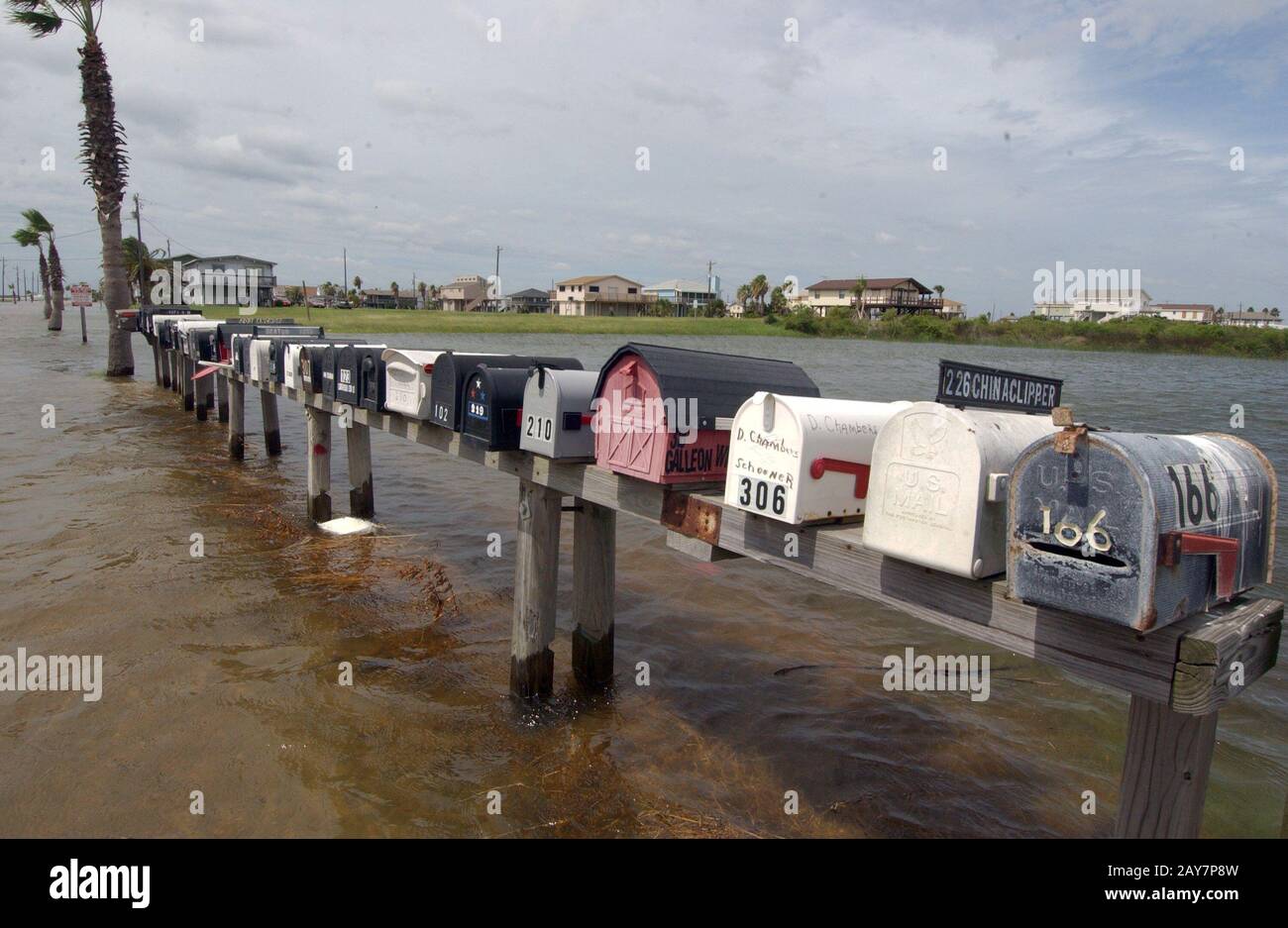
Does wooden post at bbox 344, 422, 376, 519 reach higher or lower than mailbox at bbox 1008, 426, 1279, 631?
lower

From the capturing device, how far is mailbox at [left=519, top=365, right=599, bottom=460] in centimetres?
461

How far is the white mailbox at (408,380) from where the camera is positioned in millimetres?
6172

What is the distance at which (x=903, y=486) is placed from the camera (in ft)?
8.85

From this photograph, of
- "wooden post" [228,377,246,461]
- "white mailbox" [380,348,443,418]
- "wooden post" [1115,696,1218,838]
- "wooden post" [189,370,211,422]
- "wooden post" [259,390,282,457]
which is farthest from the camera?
"wooden post" [189,370,211,422]

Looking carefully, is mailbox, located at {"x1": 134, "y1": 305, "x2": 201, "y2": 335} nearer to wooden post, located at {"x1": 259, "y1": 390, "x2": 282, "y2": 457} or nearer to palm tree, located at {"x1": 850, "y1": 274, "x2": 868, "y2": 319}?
wooden post, located at {"x1": 259, "y1": 390, "x2": 282, "y2": 457}

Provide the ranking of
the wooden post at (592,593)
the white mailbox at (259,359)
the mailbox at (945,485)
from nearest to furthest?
the mailbox at (945,485) < the wooden post at (592,593) < the white mailbox at (259,359)

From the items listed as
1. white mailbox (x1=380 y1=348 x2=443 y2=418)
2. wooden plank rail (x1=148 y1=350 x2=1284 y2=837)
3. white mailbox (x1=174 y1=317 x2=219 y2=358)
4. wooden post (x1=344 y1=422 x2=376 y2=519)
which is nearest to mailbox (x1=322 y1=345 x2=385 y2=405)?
white mailbox (x1=380 y1=348 x2=443 y2=418)

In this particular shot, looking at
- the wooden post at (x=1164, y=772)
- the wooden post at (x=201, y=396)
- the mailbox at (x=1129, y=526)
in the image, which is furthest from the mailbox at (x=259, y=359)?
the wooden post at (x=1164, y=772)

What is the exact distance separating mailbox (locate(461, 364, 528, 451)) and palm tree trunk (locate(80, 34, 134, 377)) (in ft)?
72.5

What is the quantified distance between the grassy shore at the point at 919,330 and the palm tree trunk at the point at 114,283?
1927cm

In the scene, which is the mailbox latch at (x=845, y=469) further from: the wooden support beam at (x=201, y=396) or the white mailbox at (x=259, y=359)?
the wooden support beam at (x=201, y=396)

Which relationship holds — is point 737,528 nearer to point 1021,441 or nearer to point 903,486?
point 903,486
